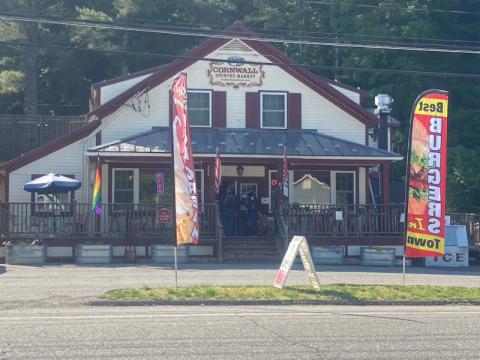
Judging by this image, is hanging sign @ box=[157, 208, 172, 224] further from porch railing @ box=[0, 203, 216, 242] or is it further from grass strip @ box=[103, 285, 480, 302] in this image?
grass strip @ box=[103, 285, 480, 302]

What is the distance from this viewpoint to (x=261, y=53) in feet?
99.7

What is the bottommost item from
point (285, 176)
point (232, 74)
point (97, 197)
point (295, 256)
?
point (295, 256)

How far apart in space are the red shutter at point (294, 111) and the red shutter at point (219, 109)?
94.3 inches

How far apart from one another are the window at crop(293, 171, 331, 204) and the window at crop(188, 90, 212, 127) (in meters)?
3.82

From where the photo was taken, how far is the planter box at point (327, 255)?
26.4 meters

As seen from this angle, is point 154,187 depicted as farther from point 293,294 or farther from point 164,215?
point 293,294

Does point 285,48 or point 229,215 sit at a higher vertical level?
point 285,48

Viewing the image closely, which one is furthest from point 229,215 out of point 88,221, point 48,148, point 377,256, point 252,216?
point 48,148

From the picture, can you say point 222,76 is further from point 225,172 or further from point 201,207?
point 201,207

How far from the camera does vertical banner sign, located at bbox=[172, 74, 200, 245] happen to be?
1717cm

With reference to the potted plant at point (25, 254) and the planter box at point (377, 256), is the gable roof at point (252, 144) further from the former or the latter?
the potted plant at point (25, 254)

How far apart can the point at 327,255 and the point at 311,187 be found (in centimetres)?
482

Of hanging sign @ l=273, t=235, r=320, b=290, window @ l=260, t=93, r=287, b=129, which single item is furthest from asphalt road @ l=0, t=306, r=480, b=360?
window @ l=260, t=93, r=287, b=129

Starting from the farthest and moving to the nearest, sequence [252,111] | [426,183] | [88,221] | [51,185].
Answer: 1. [252,111]
2. [88,221]
3. [51,185]
4. [426,183]
